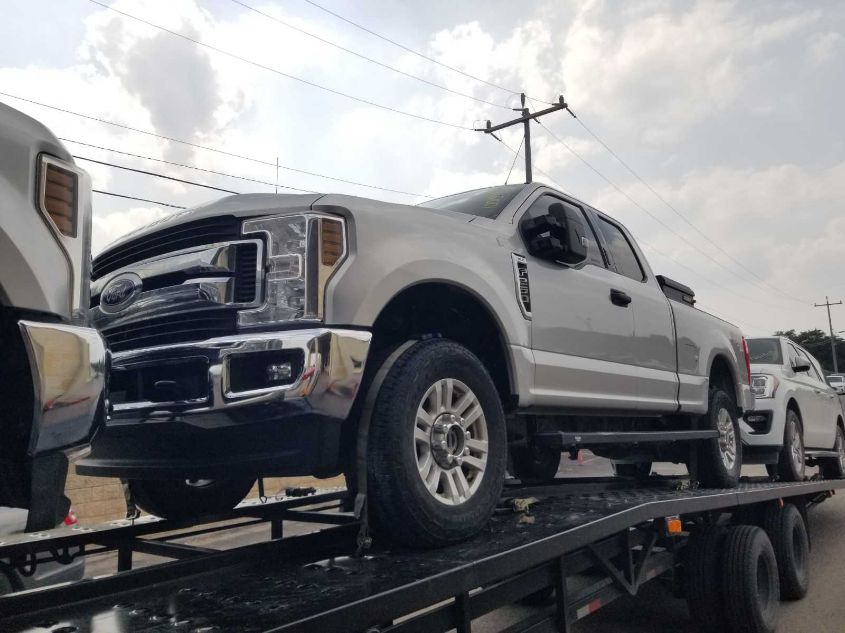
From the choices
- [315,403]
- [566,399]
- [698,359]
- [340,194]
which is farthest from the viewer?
[698,359]

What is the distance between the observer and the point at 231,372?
2.63 meters

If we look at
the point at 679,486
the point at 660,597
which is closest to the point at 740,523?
the point at 679,486

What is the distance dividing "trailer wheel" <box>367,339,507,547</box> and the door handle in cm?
152

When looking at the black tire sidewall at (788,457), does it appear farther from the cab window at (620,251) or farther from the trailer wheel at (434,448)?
the trailer wheel at (434,448)

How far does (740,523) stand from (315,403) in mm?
3902

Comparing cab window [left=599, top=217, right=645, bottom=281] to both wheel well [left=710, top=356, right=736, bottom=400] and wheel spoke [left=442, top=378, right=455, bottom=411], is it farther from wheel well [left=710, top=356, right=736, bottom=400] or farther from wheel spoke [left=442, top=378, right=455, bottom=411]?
wheel spoke [left=442, top=378, right=455, bottom=411]

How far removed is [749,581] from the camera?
4391 millimetres

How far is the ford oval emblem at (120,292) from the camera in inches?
118

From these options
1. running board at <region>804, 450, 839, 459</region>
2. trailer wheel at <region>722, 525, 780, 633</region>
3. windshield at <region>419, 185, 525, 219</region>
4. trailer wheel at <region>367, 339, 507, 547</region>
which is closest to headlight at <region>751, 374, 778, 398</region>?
running board at <region>804, 450, 839, 459</region>

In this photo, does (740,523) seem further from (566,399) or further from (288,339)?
(288,339)

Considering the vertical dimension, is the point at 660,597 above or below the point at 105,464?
below

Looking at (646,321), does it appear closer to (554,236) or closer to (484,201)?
(554,236)

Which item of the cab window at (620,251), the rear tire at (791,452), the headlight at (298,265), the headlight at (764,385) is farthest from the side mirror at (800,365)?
the headlight at (298,265)

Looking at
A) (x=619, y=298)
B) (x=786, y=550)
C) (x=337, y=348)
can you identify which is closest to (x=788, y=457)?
(x=786, y=550)
